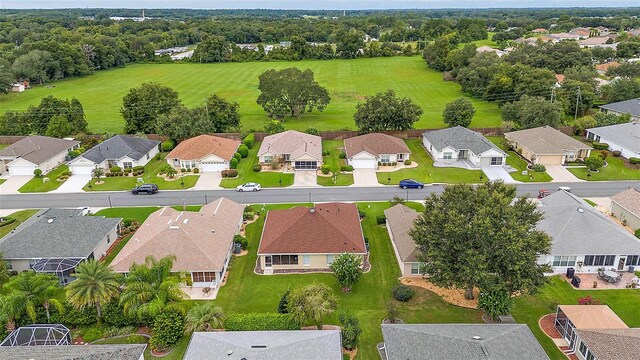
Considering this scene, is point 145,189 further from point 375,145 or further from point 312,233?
point 375,145

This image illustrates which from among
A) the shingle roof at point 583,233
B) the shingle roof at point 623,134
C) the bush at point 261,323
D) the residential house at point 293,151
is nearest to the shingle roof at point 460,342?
the bush at point 261,323

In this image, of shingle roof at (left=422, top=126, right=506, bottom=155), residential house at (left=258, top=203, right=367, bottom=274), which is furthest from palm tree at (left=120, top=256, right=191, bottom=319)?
shingle roof at (left=422, top=126, right=506, bottom=155)

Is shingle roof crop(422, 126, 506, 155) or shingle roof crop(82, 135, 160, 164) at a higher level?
shingle roof crop(422, 126, 506, 155)

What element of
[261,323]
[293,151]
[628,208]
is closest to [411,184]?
[293,151]

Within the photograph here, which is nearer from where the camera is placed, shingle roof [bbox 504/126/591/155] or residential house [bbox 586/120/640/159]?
shingle roof [bbox 504/126/591/155]

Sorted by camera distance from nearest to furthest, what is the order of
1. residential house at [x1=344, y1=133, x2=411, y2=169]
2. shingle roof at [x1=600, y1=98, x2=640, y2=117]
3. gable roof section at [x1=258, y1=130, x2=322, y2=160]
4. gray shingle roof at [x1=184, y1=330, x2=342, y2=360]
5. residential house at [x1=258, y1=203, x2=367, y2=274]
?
gray shingle roof at [x1=184, y1=330, x2=342, y2=360] < residential house at [x1=258, y1=203, x2=367, y2=274] < residential house at [x1=344, y1=133, x2=411, y2=169] < gable roof section at [x1=258, y1=130, x2=322, y2=160] < shingle roof at [x1=600, y1=98, x2=640, y2=117]

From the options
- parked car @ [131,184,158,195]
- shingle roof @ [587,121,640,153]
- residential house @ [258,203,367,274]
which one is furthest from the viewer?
shingle roof @ [587,121,640,153]

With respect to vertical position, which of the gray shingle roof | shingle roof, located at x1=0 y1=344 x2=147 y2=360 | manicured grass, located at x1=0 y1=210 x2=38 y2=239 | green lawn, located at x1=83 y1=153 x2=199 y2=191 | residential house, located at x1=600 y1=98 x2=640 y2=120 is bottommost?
manicured grass, located at x1=0 y1=210 x2=38 y2=239

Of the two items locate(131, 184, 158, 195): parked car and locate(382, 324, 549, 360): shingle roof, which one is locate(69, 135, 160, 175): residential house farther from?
locate(382, 324, 549, 360): shingle roof
